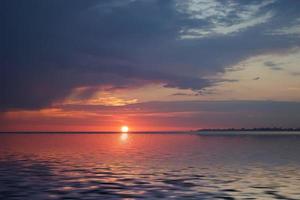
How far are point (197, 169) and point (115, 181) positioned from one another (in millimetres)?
13670

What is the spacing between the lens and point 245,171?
46.5m

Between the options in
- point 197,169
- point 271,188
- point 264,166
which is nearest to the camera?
point 271,188

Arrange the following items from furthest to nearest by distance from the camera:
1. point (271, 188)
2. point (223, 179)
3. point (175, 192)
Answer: point (223, 179) < point (271, 188) < point (175, 192)

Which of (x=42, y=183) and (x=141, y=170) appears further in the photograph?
(x=141, y=170)

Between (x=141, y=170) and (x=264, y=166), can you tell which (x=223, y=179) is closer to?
(x=141, y=170)

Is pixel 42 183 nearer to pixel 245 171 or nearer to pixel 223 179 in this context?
pixel 223 179

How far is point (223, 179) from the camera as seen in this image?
3938cm

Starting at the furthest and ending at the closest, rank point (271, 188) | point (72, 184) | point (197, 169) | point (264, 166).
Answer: point (264, 166)
point (197, 169)
point (72, 184)
point (271, 188)

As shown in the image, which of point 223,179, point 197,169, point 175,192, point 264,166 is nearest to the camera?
point 175,192

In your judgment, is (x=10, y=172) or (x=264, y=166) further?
(x=264, y=166)

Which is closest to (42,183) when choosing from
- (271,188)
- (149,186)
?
(149,186)

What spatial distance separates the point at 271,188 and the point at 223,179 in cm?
616

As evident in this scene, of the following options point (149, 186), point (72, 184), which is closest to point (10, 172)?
point (72, 184)

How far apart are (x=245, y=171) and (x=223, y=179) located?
→ 8144 mm
